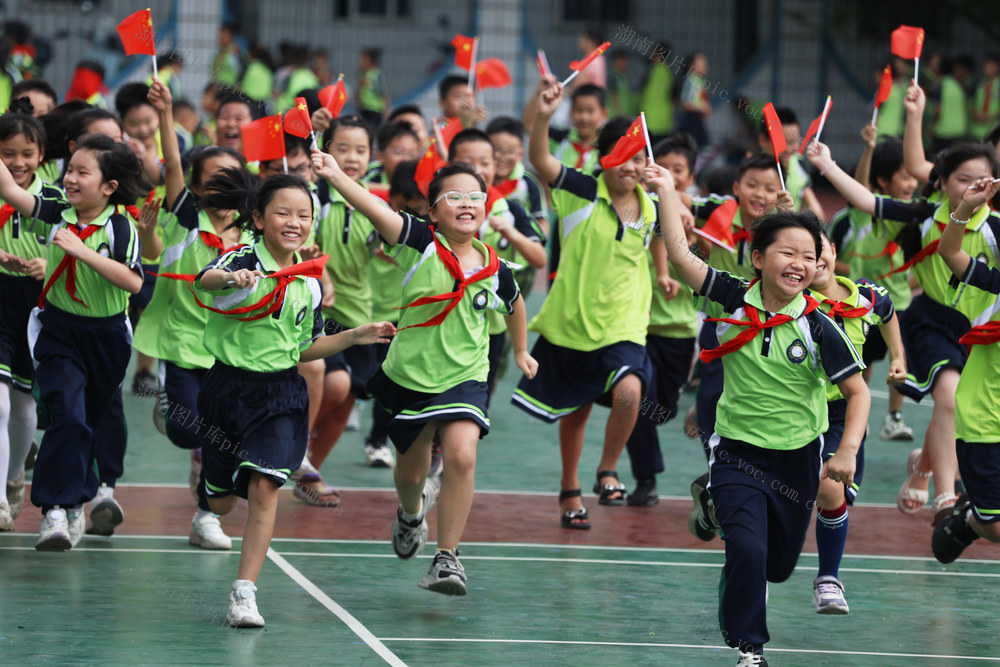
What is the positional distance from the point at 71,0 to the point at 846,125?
1076cm

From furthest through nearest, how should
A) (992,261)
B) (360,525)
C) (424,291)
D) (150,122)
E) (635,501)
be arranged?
(150,122) → (635,501) → (360,525) → (992,261) → (424,291)

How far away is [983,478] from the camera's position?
225 inches

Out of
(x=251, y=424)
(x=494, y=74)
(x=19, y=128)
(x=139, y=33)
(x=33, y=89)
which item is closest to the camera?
(x=251, y=424)

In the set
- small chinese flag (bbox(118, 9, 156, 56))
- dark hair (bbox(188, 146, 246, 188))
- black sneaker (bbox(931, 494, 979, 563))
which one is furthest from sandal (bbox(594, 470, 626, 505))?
small chinese flag (bbox(118, 9, 156, 56))

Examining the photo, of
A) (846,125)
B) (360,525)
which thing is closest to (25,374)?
(360,525)

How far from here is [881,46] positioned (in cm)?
2273

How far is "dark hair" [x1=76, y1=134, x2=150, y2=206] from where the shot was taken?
6242mm

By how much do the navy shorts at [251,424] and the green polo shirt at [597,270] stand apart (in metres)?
1.91

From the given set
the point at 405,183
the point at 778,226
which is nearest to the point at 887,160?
the point at 405,183

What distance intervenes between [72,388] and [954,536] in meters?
3.42

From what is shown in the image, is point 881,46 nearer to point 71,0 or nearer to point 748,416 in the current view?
point 71,0

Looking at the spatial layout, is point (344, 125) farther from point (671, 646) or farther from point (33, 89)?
point (671, 646)

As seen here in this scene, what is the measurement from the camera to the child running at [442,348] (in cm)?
580

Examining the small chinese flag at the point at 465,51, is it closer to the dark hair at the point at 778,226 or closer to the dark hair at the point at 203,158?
the dark hair at the point at 203,158
